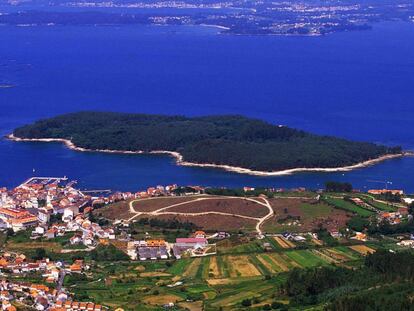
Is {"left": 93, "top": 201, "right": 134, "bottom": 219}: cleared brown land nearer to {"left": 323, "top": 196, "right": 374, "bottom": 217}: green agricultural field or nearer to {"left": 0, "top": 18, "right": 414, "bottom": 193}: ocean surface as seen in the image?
{"left": 0, "top": 18, "right": 414, "bottom": 193}: ocean surface

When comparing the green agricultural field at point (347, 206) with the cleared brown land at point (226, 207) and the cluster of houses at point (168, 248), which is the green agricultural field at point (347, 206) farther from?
the cluster of houses at point (168, 248)

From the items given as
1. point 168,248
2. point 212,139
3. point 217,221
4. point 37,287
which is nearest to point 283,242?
point 217,221

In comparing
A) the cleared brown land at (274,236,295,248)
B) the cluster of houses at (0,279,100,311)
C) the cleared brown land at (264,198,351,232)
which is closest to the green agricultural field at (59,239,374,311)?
the cleared brown land at (274,236,295,248)

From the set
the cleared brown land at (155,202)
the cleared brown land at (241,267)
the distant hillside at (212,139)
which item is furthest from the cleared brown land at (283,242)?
the distant hillside at (212,139)

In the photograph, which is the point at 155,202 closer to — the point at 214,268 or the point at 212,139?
the point at 214,268

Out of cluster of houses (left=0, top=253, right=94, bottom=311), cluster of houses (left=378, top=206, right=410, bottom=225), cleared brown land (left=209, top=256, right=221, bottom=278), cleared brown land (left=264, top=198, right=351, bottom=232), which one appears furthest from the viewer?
cluster of houses (left=378, top=206, right=410, bottom=225)

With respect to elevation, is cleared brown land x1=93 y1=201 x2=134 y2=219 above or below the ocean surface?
above

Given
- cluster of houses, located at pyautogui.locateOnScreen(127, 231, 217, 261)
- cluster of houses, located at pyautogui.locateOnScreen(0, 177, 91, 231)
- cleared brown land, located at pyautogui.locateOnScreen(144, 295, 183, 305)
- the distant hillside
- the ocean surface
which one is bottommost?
the ocean surface
